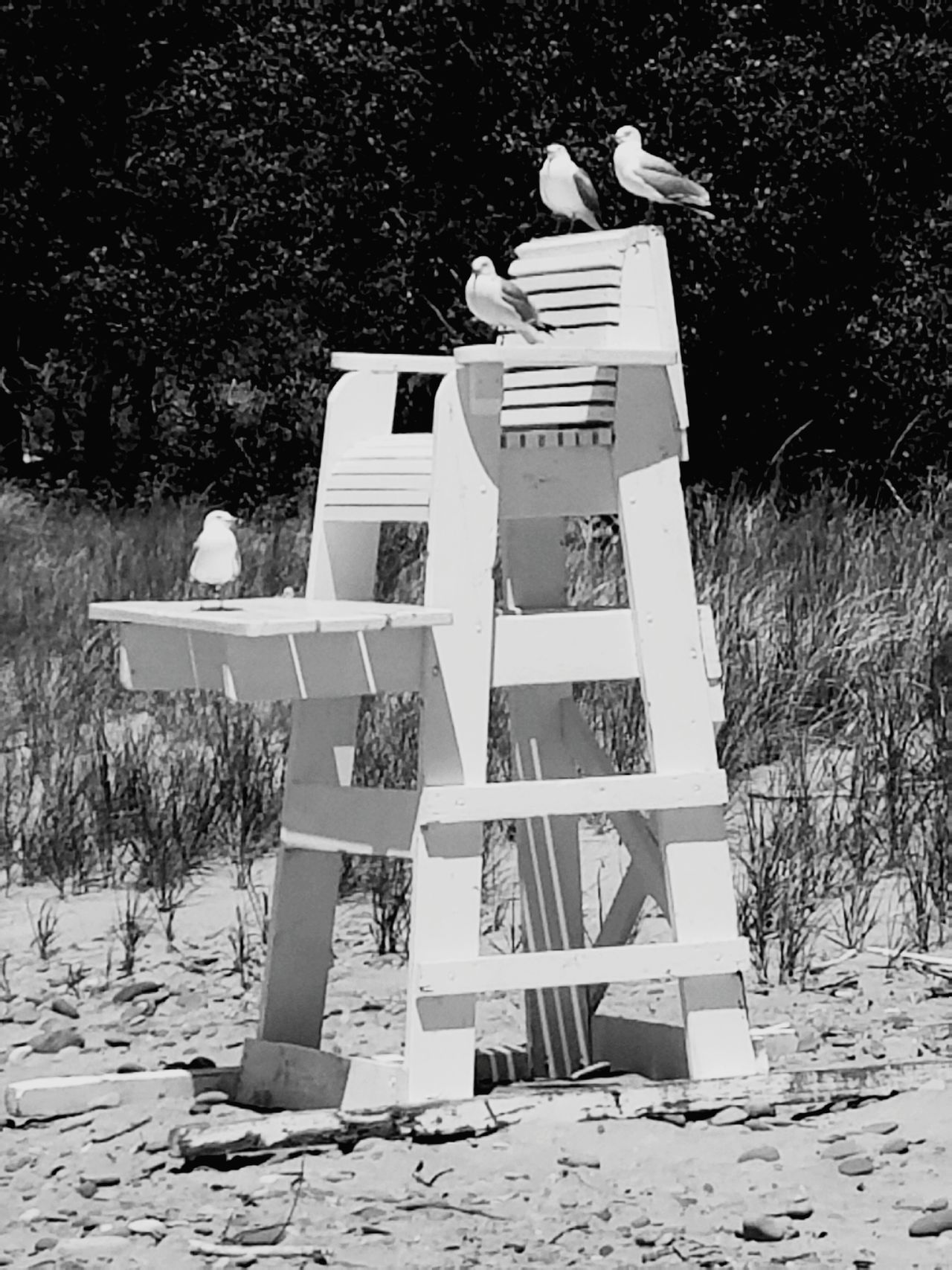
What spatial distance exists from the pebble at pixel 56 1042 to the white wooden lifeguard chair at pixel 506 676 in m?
0.67

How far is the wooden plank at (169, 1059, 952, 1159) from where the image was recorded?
3.90 metres

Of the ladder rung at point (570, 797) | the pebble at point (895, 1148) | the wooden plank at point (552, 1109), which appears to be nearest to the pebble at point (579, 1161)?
the wooden plank at point (552, 1109)

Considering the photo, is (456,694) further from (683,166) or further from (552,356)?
(683,166)

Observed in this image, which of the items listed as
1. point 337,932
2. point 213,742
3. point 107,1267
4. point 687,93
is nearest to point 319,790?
point 107,1267

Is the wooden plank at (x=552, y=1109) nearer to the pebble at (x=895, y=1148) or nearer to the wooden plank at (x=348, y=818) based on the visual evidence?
the pebble at (x=895, y=1148)

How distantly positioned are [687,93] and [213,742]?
9.72 metres

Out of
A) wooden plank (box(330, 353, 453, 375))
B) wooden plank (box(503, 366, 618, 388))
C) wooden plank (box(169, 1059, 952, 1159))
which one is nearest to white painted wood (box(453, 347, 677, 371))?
wooden plank (box(503, 366, 618, 388))

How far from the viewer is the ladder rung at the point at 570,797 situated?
3973 mm

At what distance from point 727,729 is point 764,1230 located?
3.59m

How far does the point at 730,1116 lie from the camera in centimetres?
398

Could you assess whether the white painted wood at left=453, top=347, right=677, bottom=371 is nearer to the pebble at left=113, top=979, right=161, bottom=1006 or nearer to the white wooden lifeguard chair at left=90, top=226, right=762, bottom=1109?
the white wooden lifeguard chair at left=90, top=226, right=762, bottom=1109

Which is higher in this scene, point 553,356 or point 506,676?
point 553,356

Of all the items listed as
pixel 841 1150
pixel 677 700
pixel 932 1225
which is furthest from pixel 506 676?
pixel 932 1225

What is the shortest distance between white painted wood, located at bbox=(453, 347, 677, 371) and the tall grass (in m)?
1.71
